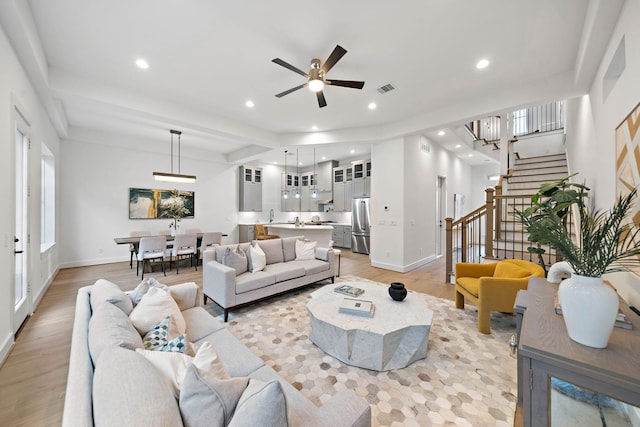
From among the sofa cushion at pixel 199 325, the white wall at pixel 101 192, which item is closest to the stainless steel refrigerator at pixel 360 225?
the white wall at pixel 101 192

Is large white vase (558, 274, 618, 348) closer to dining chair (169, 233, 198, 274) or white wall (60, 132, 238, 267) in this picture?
dining chair (169, 233, 198, 274)

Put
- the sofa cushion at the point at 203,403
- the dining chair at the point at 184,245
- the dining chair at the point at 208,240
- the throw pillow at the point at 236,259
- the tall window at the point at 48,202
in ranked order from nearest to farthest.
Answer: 1. the sofa cushion at the point at 203,403
2. the throw pillow at the point at 236,259
3. the tall window at the point at 48,202
4. the dining chair at the point at 184,245
5. the dining chair at the point at 208,240

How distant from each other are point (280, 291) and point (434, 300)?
7.40 ft

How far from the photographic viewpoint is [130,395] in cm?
75

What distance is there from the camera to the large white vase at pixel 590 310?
0.97 meters

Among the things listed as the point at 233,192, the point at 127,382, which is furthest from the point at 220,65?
the point at 233,192

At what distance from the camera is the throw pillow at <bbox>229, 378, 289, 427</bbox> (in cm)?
74

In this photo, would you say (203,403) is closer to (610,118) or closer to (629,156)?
(629,156)

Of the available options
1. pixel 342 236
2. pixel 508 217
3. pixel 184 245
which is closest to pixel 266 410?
pixel 184 245

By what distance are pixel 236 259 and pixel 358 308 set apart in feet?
6.13

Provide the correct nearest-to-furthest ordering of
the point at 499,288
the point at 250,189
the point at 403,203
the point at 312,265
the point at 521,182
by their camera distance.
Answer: the point at 499,288, the point at 312,265, the point at 403,203, the point at 521,182, the point at 250,189

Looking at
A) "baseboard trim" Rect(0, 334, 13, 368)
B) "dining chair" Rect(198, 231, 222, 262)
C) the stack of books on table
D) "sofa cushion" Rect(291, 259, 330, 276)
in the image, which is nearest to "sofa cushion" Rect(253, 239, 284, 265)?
"sofa cushion" Rect(291, 259, 330, 276)

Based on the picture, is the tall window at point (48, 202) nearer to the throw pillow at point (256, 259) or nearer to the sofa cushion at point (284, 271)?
the throw pillow at point (256, 259)

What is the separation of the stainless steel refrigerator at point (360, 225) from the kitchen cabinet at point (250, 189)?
3299 mm
